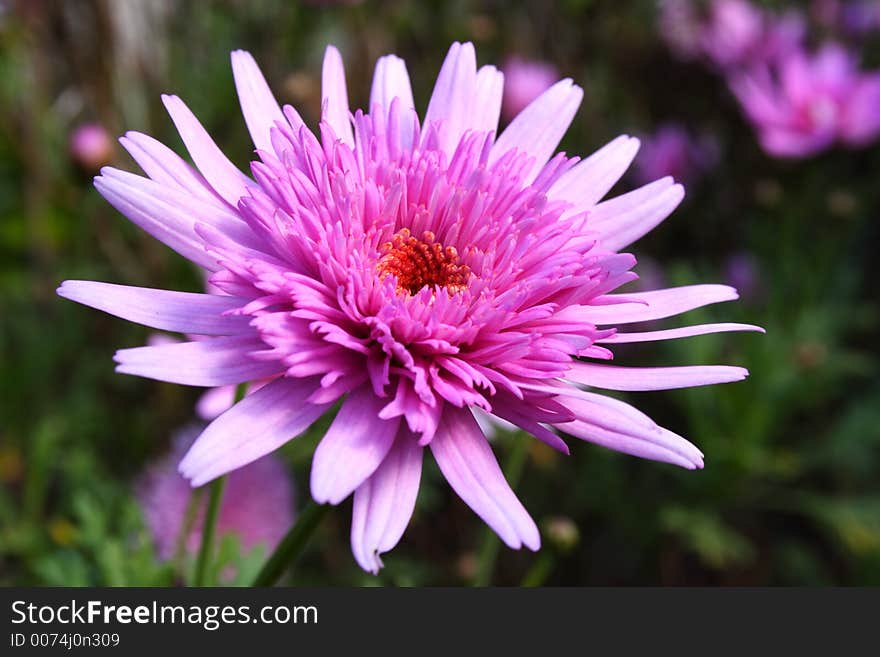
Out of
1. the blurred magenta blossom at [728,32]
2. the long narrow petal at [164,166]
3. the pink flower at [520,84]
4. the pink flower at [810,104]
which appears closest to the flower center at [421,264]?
the long narrow petal at [164,166]

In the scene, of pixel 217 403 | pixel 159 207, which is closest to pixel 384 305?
pixel 159 207

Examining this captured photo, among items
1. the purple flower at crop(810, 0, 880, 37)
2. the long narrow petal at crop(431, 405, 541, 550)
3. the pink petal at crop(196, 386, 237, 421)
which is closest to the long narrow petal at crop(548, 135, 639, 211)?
the long narrow petal at crop(431, 405, 541, 550)

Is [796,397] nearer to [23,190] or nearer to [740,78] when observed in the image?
[740,78]

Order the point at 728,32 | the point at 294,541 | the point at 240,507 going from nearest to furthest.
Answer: the point at 294,541
the point at 240,507
the point at 728,32

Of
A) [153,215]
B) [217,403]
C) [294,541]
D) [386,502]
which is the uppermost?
[153,215]

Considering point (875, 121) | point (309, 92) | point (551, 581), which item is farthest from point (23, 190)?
point (875, 121)

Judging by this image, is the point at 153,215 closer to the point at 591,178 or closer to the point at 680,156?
the point at 591,178

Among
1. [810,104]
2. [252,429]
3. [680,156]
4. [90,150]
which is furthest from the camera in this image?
[680,156]

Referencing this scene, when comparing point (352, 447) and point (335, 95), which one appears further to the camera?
point (335, 95)
